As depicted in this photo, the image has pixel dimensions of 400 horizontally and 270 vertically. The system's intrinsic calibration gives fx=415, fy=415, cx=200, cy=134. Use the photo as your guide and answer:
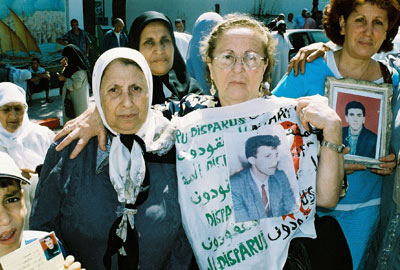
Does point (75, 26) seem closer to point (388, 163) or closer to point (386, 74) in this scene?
point (386, 74)

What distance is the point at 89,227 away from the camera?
212 centimetres

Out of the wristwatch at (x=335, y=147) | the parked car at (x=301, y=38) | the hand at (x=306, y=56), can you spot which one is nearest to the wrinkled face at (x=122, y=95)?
the wristwatch at (x=335, y=147)

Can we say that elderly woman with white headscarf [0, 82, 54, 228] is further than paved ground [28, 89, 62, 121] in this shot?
No

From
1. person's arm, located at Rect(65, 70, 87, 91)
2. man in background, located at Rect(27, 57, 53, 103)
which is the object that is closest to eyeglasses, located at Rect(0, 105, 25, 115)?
person's arm, located at Rect(65, 70, 87, 91)

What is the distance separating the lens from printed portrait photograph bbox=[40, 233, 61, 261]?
1.70 m

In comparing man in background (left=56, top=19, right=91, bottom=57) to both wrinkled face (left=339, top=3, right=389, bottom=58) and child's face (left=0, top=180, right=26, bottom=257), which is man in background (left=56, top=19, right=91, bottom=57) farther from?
child's face (left=0, top=180, right=26, bottom=257)

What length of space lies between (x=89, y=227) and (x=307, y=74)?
1.76 metres

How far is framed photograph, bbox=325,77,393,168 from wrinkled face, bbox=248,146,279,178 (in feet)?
2.82

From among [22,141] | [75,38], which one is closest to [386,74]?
[22,141]

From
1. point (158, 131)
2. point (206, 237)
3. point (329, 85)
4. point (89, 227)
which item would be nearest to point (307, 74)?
point (329, 85)

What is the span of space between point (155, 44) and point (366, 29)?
1614mm

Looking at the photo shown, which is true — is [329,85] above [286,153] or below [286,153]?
above

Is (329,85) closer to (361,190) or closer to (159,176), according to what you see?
(361,190)

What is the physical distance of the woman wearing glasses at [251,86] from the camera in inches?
84.0
